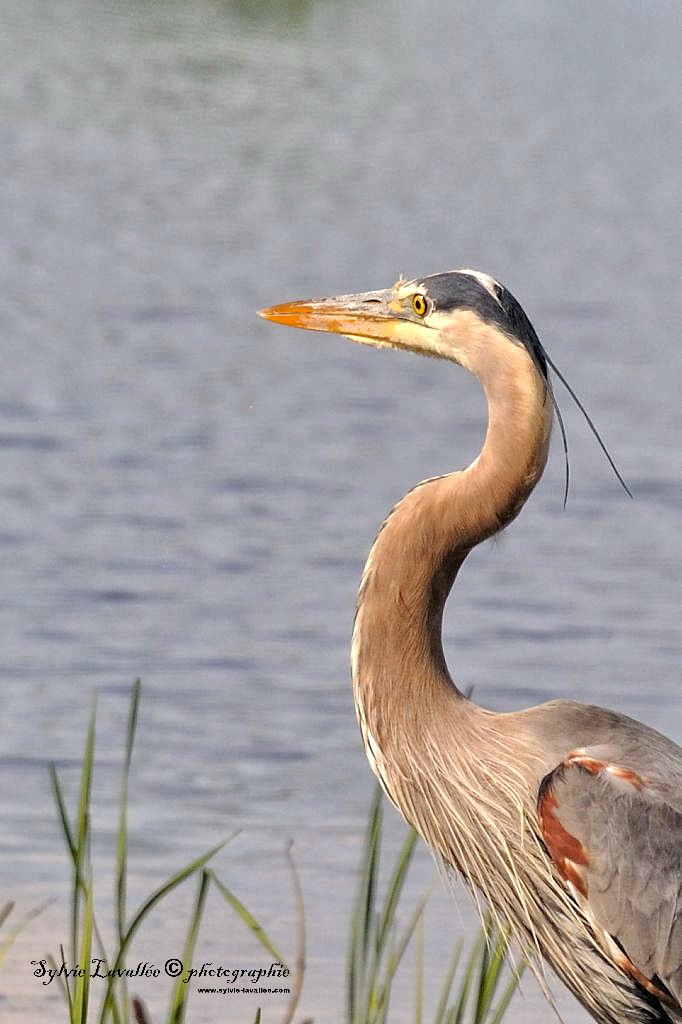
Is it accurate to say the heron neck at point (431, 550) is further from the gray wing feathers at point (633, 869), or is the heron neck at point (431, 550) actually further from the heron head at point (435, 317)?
the gray wing feathers at point (633, 869)

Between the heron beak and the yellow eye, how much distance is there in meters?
0.04

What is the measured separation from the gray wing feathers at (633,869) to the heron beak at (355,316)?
103 cm

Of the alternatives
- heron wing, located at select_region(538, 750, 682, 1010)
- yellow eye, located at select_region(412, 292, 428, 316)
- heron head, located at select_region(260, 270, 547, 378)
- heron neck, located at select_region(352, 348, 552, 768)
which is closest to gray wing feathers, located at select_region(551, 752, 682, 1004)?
heron wing, located at select_region(538, 750, 682, 1010)

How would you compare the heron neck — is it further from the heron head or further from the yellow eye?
the yellow eye

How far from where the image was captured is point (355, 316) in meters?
4.82

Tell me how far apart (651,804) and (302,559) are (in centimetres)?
520

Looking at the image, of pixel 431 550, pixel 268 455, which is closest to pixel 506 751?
pixel 431 550

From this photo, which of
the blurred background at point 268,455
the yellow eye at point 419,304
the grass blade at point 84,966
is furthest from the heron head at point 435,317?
the blurred background at point 268,455

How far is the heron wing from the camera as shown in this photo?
4527mm

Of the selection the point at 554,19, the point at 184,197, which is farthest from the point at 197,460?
the point at 554,19

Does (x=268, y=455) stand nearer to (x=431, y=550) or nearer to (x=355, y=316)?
(x=355, y=316)

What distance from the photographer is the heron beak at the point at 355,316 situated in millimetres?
4738

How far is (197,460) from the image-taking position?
1108 centimetres

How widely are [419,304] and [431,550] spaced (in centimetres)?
54
